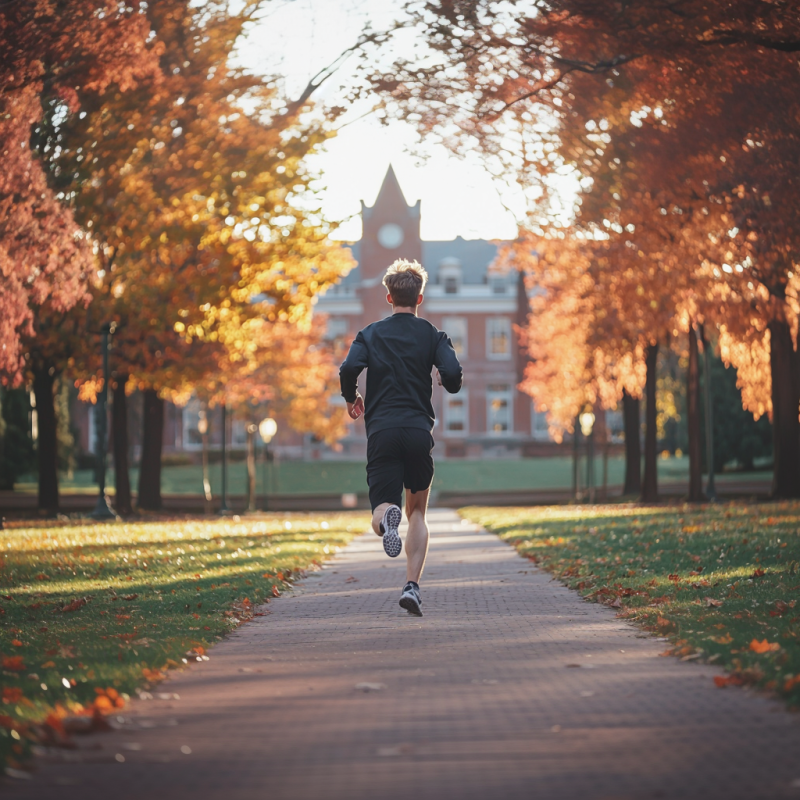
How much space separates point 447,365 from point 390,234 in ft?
207

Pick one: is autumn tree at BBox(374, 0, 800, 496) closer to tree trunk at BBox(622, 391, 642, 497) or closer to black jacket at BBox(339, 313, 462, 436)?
black jacket at BBox(339, 313, 462, 436)

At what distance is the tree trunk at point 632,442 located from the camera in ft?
99.2

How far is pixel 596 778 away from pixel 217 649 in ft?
10.4

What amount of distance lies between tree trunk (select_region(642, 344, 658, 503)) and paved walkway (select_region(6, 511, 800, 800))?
59.8ft

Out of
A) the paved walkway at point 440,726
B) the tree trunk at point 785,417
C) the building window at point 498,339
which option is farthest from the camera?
the building window at point 498,339

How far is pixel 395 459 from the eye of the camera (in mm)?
6949

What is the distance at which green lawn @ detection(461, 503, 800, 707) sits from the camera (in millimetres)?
5527

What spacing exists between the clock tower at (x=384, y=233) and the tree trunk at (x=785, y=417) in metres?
45.2

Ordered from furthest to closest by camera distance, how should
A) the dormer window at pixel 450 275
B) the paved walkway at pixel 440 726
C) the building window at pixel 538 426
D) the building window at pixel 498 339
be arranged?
1. the dormer window at pixel 450 275
2. the building window at pixel 498 339
3. the building window at pixel 538 426
4. the paved walkway at pixel 440 726

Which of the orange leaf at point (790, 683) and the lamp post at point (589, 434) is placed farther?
the lamp post at point (589, 434)

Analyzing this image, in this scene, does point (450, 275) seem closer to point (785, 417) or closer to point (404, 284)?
point (785, 417)

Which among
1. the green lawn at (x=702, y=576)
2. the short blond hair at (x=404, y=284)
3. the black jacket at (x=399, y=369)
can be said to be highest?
the short blond hair at (x=404, y=284)

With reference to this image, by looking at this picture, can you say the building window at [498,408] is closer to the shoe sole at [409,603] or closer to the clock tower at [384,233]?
→ the clock tower at [384,233]

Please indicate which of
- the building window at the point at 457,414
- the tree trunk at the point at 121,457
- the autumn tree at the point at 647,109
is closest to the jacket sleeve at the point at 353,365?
the autumn tree at the point at 647,109
